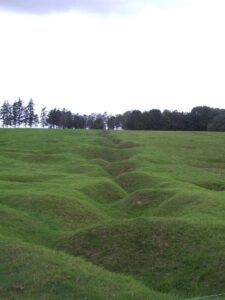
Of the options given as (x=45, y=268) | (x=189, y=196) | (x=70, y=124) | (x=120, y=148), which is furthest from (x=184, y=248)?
(x=70, y=124)

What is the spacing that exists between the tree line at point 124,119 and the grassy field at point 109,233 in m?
83.4

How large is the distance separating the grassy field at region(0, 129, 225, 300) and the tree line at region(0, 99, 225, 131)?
83351 mm

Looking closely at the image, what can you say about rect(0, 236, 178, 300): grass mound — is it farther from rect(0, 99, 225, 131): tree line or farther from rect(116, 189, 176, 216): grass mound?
rect(0, 99, 225, 131): tree line

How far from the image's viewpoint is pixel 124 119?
17212 cm

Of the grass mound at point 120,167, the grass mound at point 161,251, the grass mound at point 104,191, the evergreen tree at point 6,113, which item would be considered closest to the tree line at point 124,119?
the evergreen tree at point 6,113

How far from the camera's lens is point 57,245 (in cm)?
2370

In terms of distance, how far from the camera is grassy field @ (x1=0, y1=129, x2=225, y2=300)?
16484mm

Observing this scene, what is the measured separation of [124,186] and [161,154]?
80.4ft

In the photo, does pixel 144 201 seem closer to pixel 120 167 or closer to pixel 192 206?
pixel 192 206

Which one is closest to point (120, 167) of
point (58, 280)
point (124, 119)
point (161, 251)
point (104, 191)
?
point (104, 191)

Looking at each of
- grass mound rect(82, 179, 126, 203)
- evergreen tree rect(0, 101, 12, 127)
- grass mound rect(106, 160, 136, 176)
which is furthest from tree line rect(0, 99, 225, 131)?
grass mound rect(82, 179, 126, 203)

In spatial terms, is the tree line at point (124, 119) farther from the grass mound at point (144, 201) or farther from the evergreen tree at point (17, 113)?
the grass mound at point (144, 201)

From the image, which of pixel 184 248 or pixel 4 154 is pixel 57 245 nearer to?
pixel 184 248

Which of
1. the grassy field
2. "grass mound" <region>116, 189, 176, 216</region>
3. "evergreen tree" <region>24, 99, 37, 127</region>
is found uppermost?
"evergreen tree" <region>24, 99, 37, 127</region>
